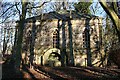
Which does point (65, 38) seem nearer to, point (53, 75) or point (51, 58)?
point (51, 58)

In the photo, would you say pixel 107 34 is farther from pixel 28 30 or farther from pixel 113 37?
pixel 28 30

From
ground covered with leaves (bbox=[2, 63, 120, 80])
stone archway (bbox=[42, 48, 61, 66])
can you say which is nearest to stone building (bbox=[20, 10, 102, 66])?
stone archway (bbox=[42, 48, 61, 66])

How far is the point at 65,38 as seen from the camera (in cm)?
3762

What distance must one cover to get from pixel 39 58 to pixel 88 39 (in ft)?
27.9

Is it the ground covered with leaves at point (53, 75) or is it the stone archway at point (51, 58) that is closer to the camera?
the ground covered with leaves at point (53, 75)

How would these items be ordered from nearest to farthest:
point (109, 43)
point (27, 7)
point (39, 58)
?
point (27, 7) → point (39, 58) → point (109, 43)

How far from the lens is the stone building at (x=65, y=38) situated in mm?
36969

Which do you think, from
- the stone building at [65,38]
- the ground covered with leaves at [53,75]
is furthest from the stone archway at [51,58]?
the ground covered with leaves at [53,75]

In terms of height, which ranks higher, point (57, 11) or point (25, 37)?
point (57, 11)

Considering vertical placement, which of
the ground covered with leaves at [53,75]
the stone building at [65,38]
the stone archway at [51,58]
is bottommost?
the ground covered with leaves at [53,75]

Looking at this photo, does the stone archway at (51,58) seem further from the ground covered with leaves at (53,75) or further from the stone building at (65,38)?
the ground covered with leaves at (53,75)

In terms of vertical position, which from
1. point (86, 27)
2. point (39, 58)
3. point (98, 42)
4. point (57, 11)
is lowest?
point (39, 58)

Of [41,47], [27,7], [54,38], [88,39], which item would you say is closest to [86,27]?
[88,39]

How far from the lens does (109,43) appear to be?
41.3m
